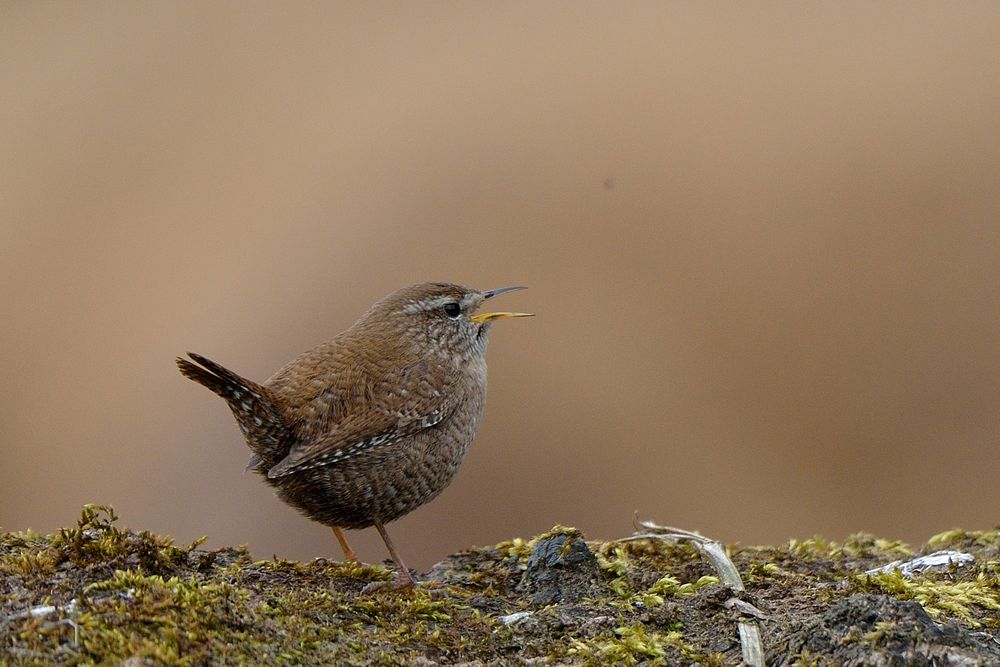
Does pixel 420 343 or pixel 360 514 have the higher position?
pixel 420 343

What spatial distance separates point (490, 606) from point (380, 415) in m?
1.03

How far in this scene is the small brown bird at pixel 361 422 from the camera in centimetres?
429

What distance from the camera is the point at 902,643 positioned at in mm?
2762

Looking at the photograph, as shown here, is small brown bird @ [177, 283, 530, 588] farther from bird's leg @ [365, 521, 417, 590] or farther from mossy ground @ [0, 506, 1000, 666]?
mossy ground @ [0, 506, 1000, 666]

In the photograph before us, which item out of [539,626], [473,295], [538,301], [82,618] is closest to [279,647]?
[82,618]

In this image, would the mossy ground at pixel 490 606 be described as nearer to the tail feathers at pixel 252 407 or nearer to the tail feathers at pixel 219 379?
the tail feathers at pixel 252 407

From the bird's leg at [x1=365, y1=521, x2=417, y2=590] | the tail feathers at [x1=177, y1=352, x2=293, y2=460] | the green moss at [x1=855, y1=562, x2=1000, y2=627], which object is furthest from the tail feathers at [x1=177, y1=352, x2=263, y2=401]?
the green moss at [x1=855, y1=562, x2=1000, y2=627]

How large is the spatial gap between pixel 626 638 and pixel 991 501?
6.25m

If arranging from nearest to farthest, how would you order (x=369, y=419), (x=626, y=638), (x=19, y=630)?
1. (x=19, y=630)
2. (x=626, y=638)
3. (x=369, y=419)

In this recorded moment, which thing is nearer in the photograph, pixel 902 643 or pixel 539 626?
pixel 902 643

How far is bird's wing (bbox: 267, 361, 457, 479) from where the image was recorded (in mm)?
4254

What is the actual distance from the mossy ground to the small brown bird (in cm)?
31

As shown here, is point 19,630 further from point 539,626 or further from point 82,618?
point 539,626

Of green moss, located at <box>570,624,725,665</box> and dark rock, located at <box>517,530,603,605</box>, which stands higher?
dark rock, located at <box>517,530,603,605</box>
